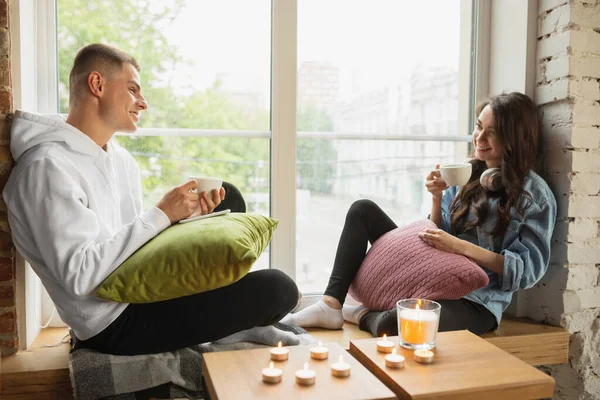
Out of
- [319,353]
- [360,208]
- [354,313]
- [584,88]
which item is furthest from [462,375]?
[584,88]

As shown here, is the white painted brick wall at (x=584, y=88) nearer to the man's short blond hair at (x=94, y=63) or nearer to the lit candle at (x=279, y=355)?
the lit candle at (x=279, y=355)

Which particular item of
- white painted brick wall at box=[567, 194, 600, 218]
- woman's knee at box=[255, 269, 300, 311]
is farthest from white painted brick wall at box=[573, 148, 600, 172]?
woman's knee at box=[255, 269, 300, 311]

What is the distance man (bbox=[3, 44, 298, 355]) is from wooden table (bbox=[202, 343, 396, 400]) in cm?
26

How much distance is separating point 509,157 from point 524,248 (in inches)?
13.9

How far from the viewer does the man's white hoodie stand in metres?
1.47

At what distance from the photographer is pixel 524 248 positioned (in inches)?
79.7

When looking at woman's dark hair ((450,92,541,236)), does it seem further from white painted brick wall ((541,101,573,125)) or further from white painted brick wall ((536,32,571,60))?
white painted brick wall ((536,32,571,60))

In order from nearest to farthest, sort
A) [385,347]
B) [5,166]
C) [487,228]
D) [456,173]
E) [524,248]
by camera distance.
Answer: [385,347] < [5,166] < [456,173] < [524,248] < [487,228]

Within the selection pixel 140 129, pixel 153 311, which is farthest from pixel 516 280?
pixel 140 129

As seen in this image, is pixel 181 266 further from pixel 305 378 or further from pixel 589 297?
pixel 589 297

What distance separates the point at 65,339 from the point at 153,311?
541mm

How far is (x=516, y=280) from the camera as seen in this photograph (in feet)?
6.54

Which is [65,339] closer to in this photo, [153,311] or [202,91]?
[153,311]

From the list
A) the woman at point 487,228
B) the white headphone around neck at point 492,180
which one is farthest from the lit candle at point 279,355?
the white headphone around neck at point 492,180
